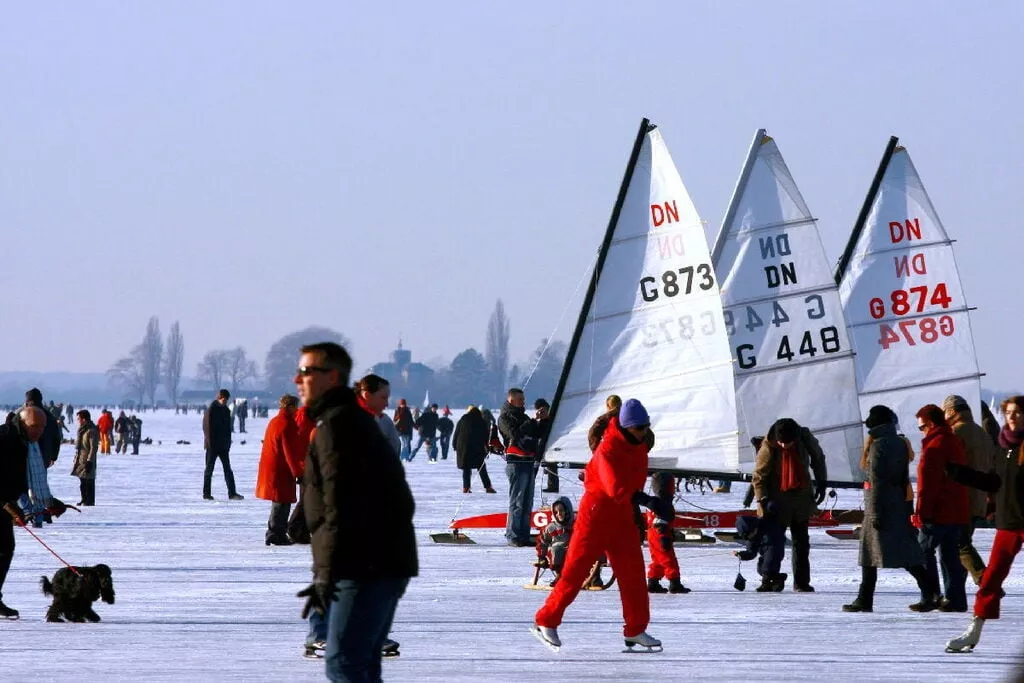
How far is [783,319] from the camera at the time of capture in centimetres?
2111

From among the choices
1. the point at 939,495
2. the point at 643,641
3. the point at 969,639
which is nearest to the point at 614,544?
the point at 643,641

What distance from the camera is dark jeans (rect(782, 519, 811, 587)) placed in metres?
13.1

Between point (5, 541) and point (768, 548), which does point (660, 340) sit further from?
point (5, 541)

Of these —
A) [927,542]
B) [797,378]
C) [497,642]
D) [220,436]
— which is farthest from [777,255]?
[497,642]

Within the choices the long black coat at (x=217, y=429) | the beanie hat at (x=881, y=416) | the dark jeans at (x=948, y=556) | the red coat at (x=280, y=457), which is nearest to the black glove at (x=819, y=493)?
the dark jeans at (x=948, y=556)

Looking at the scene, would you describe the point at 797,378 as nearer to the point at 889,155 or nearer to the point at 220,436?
the point at 889,155

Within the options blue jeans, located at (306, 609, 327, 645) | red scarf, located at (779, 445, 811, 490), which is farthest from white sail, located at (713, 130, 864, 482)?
blue jeans, located at (306, 609, 327, 645)

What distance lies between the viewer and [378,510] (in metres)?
6.06

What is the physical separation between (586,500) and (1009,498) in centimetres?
205

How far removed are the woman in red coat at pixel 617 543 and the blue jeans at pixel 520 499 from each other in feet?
24.1

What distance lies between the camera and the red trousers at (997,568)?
29.6 feet

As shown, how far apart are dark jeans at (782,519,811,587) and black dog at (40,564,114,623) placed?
486 centimetres

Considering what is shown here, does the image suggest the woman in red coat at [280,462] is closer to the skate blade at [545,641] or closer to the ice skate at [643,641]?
the skate blade at [545,641]

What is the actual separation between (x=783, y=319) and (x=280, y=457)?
7.57 meters
